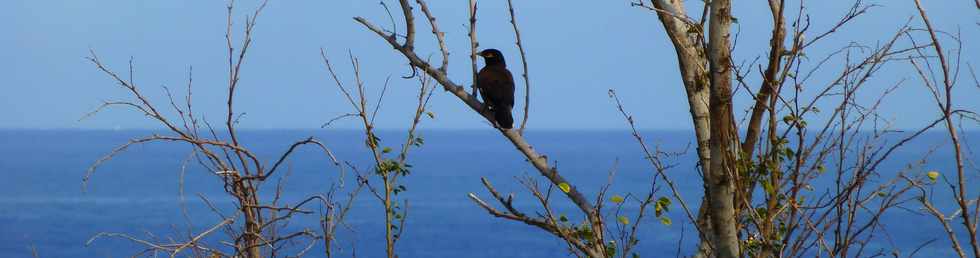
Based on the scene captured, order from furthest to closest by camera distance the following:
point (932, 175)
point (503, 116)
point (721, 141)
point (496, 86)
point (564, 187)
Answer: point (496, 86) < point (503, 116) < point (564, 187) < point (932, 175) < point (721, 141)

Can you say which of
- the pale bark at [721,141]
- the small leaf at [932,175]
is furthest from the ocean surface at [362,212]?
the pale bark at [721,141]

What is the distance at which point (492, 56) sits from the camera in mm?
7430

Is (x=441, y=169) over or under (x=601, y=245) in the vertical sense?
over

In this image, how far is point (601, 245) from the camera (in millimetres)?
3102

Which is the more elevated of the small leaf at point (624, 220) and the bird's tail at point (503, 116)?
the bird's tail at point (503, 116)

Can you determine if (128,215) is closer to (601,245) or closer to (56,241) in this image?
(56,241)

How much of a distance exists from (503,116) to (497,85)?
123cm

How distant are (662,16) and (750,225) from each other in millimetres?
675

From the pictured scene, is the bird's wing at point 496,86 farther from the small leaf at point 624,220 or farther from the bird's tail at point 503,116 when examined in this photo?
the small leaf at point 624,220

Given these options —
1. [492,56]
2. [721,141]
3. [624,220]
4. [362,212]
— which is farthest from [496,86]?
[362,212]

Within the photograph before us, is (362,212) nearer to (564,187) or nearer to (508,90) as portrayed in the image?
(508,90)

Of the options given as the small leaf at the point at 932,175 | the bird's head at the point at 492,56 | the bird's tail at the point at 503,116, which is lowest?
the small leaf at the point at 932,175

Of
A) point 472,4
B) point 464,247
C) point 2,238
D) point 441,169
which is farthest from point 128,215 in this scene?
point 472,4

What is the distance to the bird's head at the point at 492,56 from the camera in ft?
24.3
